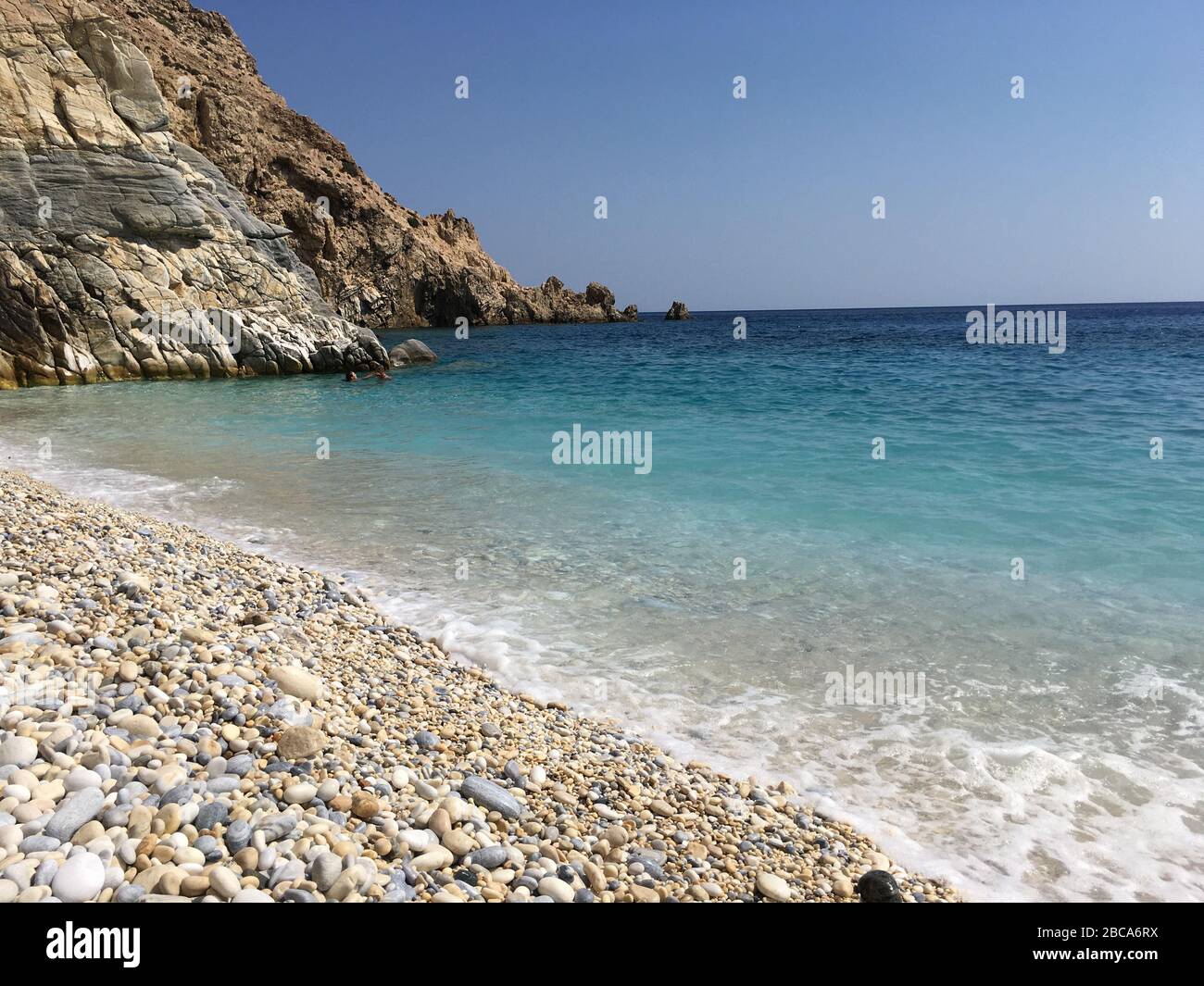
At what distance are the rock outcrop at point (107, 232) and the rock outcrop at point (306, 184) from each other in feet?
74.8

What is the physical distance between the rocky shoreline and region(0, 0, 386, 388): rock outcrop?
2530 centimetres

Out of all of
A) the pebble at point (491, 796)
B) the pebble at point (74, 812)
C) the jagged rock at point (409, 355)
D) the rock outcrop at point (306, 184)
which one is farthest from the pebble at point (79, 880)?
the rock outcrop at point (306, 184)

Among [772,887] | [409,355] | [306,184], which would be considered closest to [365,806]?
[772,887]

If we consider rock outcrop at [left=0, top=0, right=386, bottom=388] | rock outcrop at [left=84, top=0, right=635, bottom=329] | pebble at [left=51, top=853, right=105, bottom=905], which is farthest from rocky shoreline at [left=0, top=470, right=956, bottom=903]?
rock outcrop at [left=84, top=0, right=635, bottom=329]

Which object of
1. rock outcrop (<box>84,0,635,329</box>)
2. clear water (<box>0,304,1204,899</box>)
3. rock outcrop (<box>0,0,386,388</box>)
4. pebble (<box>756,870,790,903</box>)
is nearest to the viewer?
pebble (<box>756,870,790,903</box>)

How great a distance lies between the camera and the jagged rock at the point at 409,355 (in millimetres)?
39125

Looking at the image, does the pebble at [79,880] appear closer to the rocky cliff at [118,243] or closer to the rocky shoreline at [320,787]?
the rocky shoreline at [320,787]

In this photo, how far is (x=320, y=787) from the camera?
137 inches

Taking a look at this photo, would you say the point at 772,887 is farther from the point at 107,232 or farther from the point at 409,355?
the point at 409,355

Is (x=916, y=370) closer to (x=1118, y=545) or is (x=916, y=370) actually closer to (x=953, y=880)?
(x=1118, y=545)

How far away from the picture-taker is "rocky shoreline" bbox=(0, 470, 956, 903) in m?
2.90

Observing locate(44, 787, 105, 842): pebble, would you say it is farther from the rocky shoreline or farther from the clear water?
the clear water

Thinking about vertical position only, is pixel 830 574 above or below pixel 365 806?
below

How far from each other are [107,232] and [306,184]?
40840 millimetres
